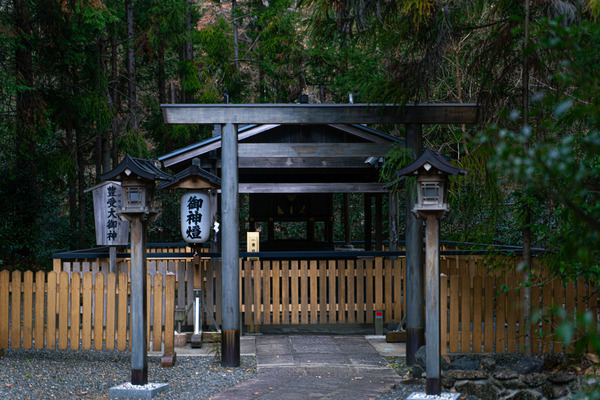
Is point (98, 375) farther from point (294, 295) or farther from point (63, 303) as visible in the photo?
point (294, 295)

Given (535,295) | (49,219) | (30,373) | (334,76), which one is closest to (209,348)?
(30,373)

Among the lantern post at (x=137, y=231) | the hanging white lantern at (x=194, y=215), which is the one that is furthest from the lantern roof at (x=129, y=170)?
the hanging white lantern at (x=194, y=215)

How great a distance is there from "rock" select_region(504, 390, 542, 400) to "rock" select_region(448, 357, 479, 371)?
72cm

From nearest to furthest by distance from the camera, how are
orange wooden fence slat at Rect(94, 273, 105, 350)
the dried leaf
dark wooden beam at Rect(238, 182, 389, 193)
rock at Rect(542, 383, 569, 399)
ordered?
rock at Rect(542, 383, 569, 399) < the dried leaf < orange wooden fence slat at Rect(94, 273, 105, 350) < dark wooden beam at Rect(238, 182, 389, 193)

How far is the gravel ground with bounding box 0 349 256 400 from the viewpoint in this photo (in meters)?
6.75

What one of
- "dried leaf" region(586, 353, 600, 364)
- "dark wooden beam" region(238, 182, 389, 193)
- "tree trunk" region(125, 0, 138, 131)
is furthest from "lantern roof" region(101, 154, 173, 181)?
"tree trunk" region(125, 0, 138, 131)

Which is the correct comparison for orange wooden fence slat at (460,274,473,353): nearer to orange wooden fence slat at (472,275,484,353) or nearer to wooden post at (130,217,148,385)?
orange wooden fence slat at (472,275,484,353)

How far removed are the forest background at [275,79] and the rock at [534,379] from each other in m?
1.23

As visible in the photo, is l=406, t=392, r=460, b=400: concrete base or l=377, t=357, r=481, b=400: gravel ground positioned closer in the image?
l=406, t=392, r=460, b=400: concrete base

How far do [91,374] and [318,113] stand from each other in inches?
167

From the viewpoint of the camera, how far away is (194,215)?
9781 mm

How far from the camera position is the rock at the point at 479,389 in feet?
21.0

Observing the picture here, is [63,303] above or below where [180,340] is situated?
above

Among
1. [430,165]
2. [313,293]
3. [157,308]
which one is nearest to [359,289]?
[313,293]
